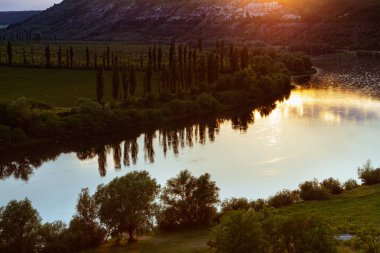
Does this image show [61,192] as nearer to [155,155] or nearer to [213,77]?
[155,155]

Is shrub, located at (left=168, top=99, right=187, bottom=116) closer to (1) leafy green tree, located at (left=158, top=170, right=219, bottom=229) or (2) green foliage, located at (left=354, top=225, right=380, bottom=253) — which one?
(1) leafy green tree, located at (left=158, top=170, right=219, bottom=229)

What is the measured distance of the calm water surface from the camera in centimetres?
6053

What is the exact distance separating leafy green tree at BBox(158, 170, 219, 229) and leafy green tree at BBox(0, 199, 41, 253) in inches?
472

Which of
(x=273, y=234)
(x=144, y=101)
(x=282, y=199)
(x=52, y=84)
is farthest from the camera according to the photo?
(x=52, y=84)

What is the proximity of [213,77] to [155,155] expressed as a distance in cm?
5100

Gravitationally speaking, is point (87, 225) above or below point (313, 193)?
below

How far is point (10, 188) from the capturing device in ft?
203

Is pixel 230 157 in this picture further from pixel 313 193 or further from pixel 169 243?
pixel 169 243

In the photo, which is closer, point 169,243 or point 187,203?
point 169,243

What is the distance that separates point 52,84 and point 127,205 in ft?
277

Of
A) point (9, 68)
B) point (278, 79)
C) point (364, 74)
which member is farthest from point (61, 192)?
point (364, 74)

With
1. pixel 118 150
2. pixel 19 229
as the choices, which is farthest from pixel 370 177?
pixel 118 150

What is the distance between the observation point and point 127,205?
1678 inches

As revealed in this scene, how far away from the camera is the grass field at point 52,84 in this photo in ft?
346
